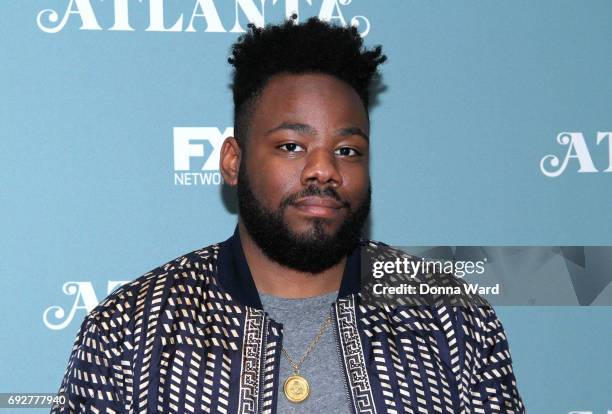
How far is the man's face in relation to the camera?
156 centimetres

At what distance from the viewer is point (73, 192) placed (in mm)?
1900

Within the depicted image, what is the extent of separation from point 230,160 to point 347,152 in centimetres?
28

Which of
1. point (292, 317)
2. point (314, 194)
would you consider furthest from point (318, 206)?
point (292, 317)

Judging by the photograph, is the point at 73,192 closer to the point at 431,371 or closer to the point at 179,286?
the point at 179,286

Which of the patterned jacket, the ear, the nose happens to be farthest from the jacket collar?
the nose

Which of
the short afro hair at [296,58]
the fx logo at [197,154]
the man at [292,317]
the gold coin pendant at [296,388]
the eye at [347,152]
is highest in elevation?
the short afro hair at [296,58]

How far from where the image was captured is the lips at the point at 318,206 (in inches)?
60.9

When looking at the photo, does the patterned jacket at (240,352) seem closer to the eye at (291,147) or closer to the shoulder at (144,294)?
the shoulder at (144,294)

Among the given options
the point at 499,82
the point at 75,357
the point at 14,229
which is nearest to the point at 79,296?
the point at 14,229

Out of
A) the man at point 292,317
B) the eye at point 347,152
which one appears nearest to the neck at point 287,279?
the man at point 292,317

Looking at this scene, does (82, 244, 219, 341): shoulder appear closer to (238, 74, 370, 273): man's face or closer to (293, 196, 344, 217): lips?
(238, 74, 370, 273): man's face

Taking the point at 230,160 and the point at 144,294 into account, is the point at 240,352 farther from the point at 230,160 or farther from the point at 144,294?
the point at 230,160

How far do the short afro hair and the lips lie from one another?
0.81ft

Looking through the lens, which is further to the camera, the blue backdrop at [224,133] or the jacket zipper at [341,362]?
the blue backdrop at [224,133]
